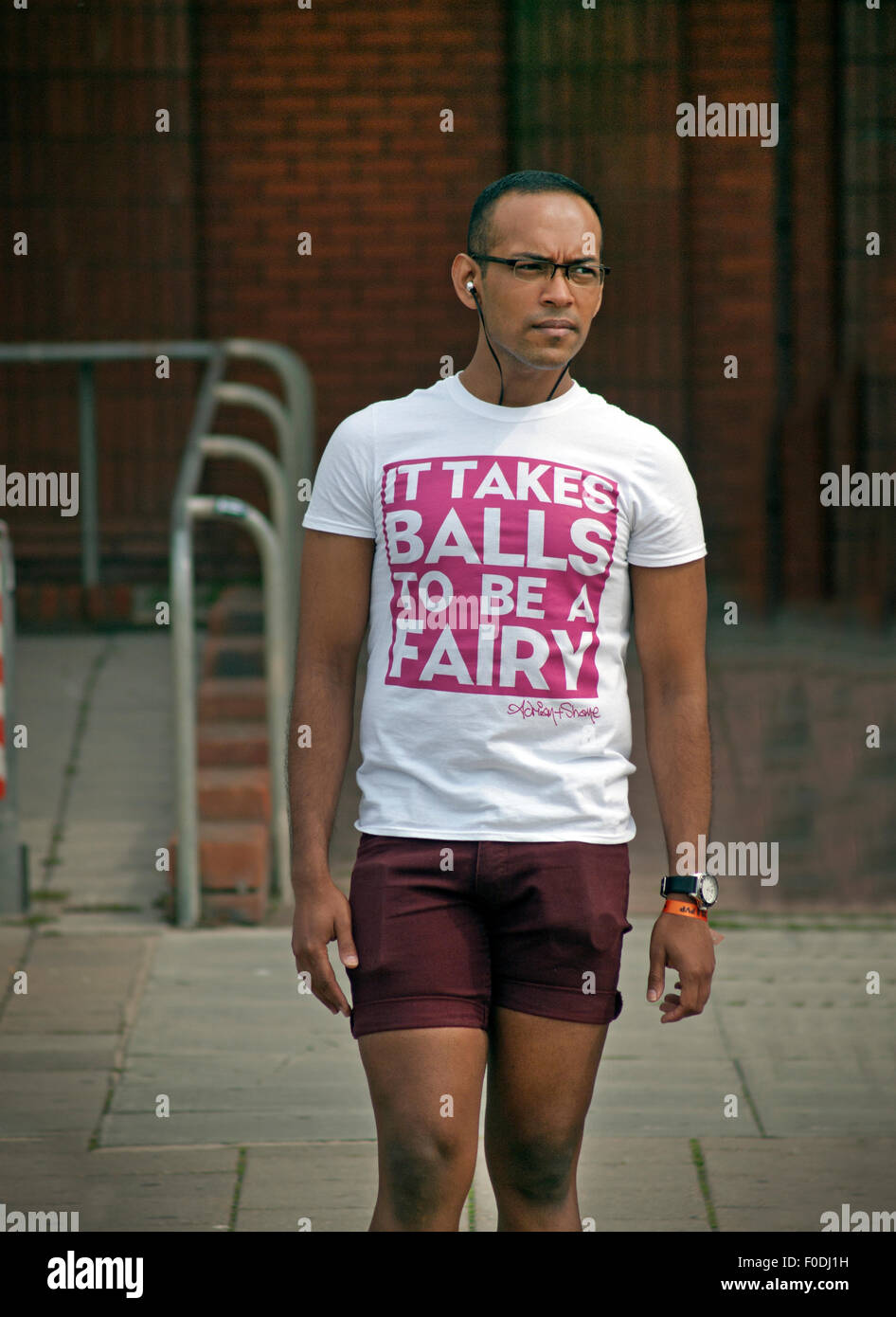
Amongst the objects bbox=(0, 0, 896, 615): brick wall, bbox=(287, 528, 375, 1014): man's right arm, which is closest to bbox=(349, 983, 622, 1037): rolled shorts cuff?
bbox=(287, 528, 375, 1014): man's right arm

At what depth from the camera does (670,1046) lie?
4996 millimetres

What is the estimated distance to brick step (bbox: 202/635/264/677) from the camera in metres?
7.51

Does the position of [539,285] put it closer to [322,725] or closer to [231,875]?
[322,725]

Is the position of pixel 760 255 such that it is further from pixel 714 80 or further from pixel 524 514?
pixel 524 514

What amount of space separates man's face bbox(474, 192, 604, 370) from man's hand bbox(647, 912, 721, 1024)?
830mm

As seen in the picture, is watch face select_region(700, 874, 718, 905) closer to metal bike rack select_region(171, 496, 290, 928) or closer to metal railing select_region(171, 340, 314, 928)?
metal railing select_region(171, 340, 314, 928)

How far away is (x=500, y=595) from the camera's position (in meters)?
2.77

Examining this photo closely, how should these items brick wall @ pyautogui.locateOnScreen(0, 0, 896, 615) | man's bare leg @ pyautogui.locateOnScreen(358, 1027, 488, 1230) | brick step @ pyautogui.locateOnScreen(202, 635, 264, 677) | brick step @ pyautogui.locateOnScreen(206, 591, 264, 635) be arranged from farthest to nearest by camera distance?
brick wall @ pyautogui.locateOnScreen(0, 0, 896, 615), brick step @ pyautogui.locateOnScreen(206, 591, 264, 635), brick step @ pyautogui.locateOnScreen(202, 635, 264, 677), man's bare leg @ pyautogui.locateOnScreen(358, 1027, 488, 1230)

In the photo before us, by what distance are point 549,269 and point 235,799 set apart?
11.8ft

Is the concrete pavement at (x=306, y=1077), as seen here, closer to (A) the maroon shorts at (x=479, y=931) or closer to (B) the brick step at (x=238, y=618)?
(A) the maroon shorts at (x=479, y=931)

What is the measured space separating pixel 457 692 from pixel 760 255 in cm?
781

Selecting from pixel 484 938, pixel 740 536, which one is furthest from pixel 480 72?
pixel 484 938

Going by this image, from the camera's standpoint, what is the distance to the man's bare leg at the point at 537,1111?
284 centimetres

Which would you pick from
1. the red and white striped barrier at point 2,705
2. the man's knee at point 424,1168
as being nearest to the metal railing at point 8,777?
the red and white striped barrier at point 2,705
